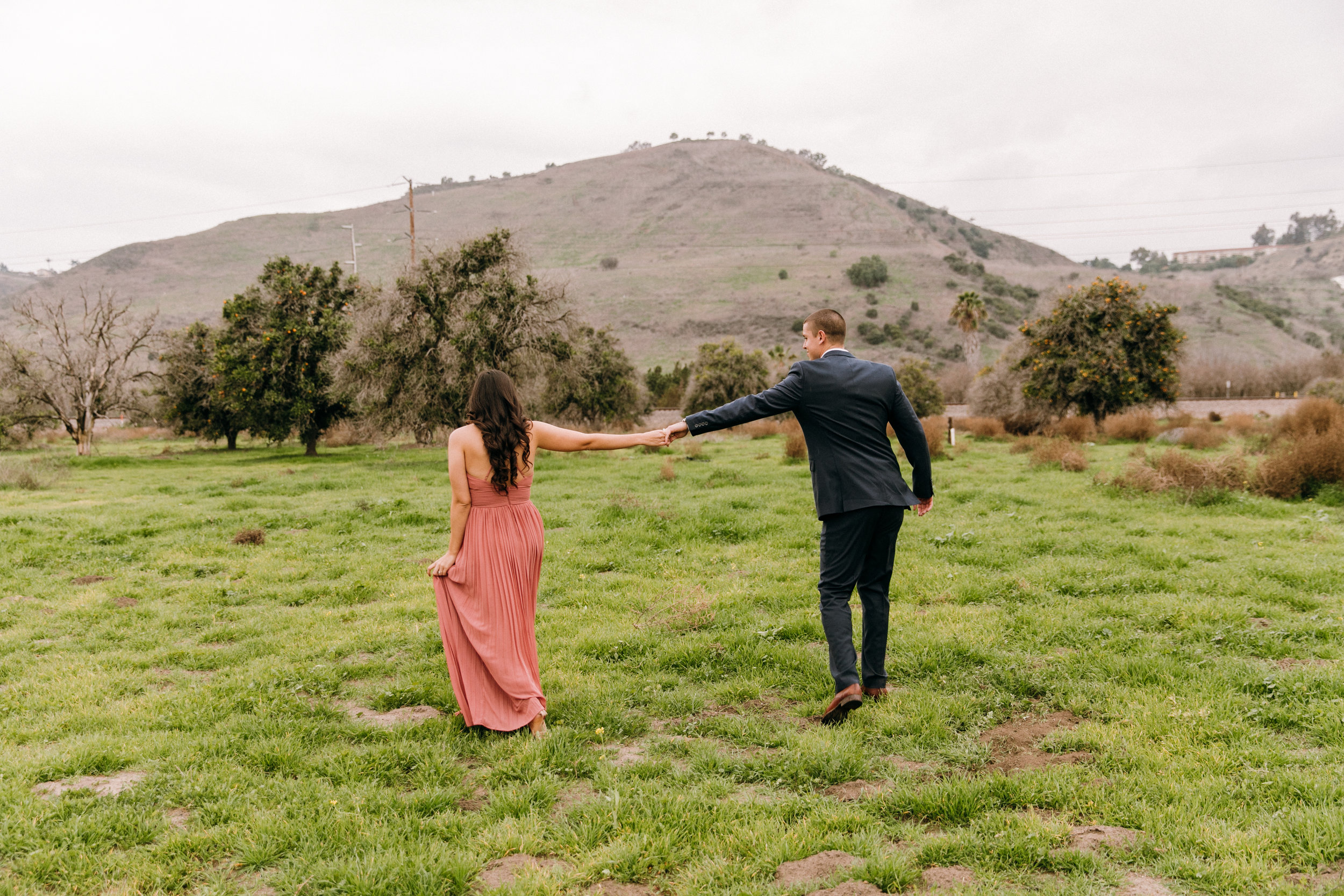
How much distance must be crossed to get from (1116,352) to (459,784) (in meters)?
32.5

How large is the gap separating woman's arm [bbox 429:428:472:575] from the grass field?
3.99 ft

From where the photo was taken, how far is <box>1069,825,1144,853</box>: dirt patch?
3908 mm

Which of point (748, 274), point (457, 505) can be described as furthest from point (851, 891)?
point (748, 274)

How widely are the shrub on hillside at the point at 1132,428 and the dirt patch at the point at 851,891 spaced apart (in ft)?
91.8

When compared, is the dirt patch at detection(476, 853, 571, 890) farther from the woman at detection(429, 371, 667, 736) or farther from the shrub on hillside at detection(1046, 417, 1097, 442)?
the shrub on hillside at detection(1046, 417, 1097, 442)

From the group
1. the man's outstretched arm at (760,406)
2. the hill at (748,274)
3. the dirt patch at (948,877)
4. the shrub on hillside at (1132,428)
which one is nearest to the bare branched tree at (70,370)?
the hill at (748,274)

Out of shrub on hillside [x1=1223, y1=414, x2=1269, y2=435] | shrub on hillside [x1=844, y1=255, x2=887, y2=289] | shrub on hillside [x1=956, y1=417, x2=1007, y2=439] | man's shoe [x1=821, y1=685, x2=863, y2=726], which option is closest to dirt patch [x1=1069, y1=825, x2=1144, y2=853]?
man's shoe [x1=821, y1=685, x2=863, y2=726]

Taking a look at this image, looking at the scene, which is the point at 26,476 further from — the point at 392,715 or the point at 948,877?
the point at 948,877

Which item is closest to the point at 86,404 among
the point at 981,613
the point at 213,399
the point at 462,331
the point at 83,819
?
the point at 213,399

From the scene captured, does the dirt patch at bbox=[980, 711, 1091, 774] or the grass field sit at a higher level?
the grass field

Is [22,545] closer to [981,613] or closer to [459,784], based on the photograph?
[459,784]

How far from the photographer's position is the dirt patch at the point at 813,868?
3.73 metres

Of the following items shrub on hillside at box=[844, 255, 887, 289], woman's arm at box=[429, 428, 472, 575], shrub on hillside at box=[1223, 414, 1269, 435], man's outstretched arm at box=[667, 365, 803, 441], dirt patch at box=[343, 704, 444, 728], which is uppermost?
shrub on hillside at box=[844, 255, 887, 289]

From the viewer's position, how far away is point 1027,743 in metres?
5.25
